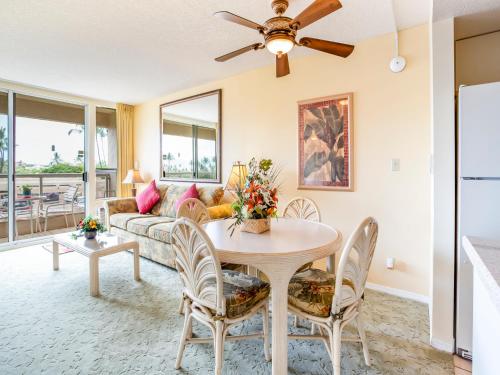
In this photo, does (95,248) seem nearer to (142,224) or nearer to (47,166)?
(142,224)

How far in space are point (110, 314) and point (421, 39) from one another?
3.62 m

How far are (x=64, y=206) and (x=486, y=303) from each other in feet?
18.6

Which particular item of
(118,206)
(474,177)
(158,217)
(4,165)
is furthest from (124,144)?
(474,177)

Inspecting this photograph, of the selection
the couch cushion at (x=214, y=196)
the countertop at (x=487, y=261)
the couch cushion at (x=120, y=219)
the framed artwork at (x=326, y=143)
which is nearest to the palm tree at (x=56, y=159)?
the couch cushion at (x=120, y=219)

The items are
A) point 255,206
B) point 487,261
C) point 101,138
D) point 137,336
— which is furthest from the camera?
point 101,138

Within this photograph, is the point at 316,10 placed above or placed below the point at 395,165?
above

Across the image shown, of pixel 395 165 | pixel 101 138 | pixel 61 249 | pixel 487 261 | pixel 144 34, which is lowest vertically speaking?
pixel 61 249

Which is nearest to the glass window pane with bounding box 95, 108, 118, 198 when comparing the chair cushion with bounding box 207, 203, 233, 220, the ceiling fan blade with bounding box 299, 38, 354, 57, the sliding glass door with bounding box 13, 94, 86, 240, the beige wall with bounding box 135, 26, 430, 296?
the sliding glass door with bounding box 13, 94, 86, 240

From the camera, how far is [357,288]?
155 cm

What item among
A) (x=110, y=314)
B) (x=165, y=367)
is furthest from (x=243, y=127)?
(x=165, y=367)

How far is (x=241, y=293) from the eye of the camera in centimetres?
157

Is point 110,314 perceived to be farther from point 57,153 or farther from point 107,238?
point 57,153

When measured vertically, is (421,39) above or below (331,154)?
above

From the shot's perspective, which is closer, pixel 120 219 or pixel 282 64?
pixel 282 64
